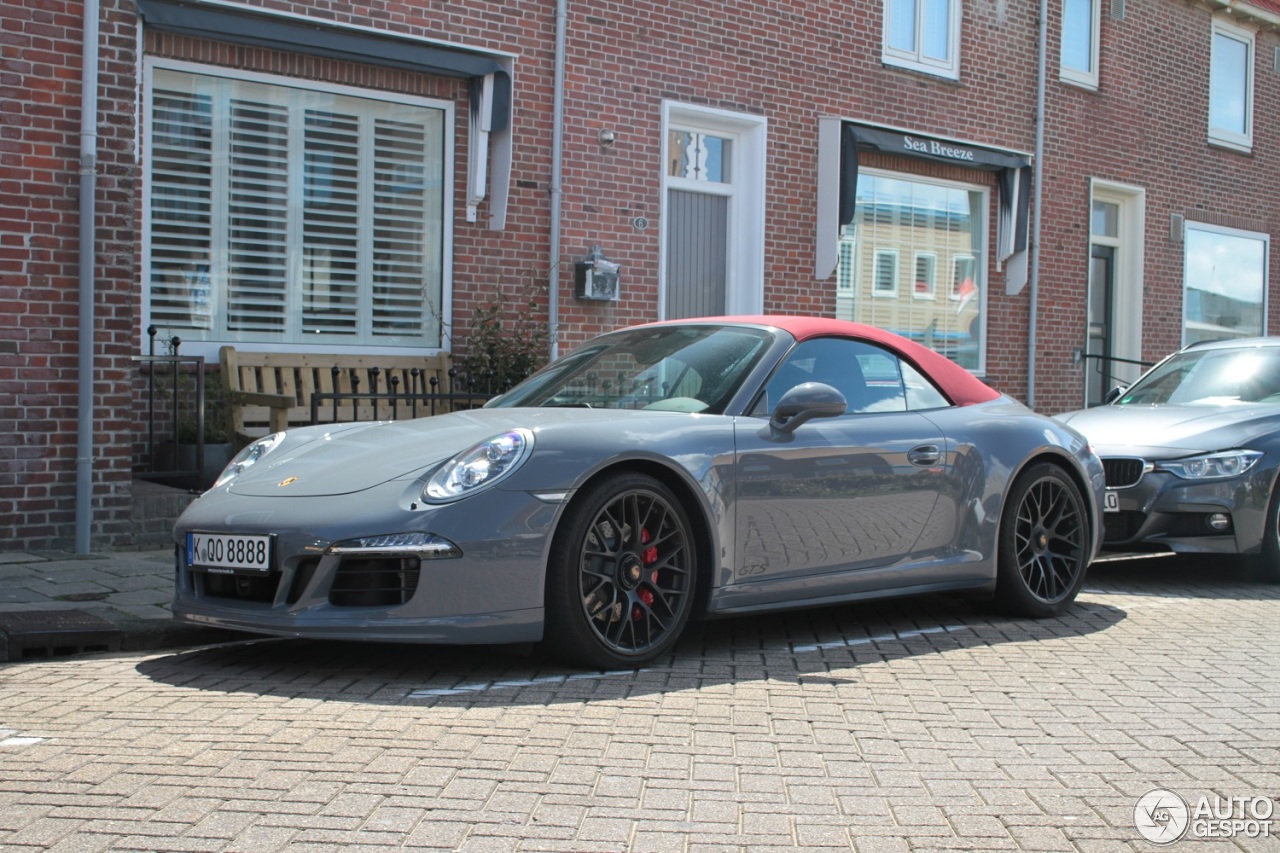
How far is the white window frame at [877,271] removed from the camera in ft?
47.3

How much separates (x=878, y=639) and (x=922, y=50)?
32.3 feet

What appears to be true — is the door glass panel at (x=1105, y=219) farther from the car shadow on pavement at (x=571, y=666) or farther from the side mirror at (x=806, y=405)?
the side mirror at (x=806, y=405)

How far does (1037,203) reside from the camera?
51.5ft

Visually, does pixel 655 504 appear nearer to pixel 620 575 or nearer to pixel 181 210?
pixel 620 575

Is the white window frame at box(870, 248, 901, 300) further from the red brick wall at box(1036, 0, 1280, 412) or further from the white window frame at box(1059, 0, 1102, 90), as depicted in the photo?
the white window frame at box(1059, 0, 1102, 90)

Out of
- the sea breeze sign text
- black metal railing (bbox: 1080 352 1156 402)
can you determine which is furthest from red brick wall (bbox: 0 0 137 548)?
black metal railing (bbox: 1080 352 1156 402)

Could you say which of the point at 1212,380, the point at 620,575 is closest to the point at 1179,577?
the point at 1212,380

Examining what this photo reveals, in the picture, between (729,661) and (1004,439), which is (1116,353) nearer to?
(1004,439)

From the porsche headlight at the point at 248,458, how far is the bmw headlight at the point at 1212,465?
504 centimetres

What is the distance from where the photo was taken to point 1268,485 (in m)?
8.00

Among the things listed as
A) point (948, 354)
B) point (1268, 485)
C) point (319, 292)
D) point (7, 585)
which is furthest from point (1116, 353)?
point (7, 585)

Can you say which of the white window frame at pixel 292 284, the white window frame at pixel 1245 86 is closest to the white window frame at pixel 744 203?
the white window frame at pixel 292 284

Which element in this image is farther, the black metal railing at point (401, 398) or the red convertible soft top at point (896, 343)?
the black metal railing at point (401, 398)

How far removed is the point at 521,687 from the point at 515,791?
1.25 metres
